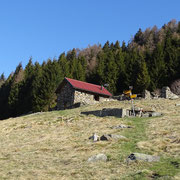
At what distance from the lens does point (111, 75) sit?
5719cm

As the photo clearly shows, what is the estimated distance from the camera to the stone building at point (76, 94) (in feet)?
123

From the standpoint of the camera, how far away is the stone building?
1479 inches

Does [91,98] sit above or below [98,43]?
below

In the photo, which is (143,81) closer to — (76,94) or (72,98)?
(76,94)

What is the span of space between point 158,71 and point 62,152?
140 ft

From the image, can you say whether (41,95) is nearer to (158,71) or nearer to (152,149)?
(158,71)

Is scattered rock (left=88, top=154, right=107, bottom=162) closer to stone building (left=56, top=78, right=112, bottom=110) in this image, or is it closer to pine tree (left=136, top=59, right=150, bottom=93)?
stone building (left=56, top=78, right=112, bottom=110)

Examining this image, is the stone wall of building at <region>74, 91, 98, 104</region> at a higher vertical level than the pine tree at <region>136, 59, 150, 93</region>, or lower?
lower

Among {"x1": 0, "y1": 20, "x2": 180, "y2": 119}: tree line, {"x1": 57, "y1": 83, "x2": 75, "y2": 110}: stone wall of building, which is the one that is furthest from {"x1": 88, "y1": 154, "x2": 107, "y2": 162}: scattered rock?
{"x1": 0, "y1": 20, "x2": 180, "y2": 119}: tree line

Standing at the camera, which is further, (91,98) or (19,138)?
(91,98)

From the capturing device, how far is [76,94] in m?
37.7

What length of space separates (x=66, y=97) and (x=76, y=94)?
2.28 m

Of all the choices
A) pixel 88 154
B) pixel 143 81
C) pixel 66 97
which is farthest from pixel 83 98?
pixel 88 154

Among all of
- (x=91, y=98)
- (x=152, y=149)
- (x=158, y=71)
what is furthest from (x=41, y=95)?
(x=152, y=149)
